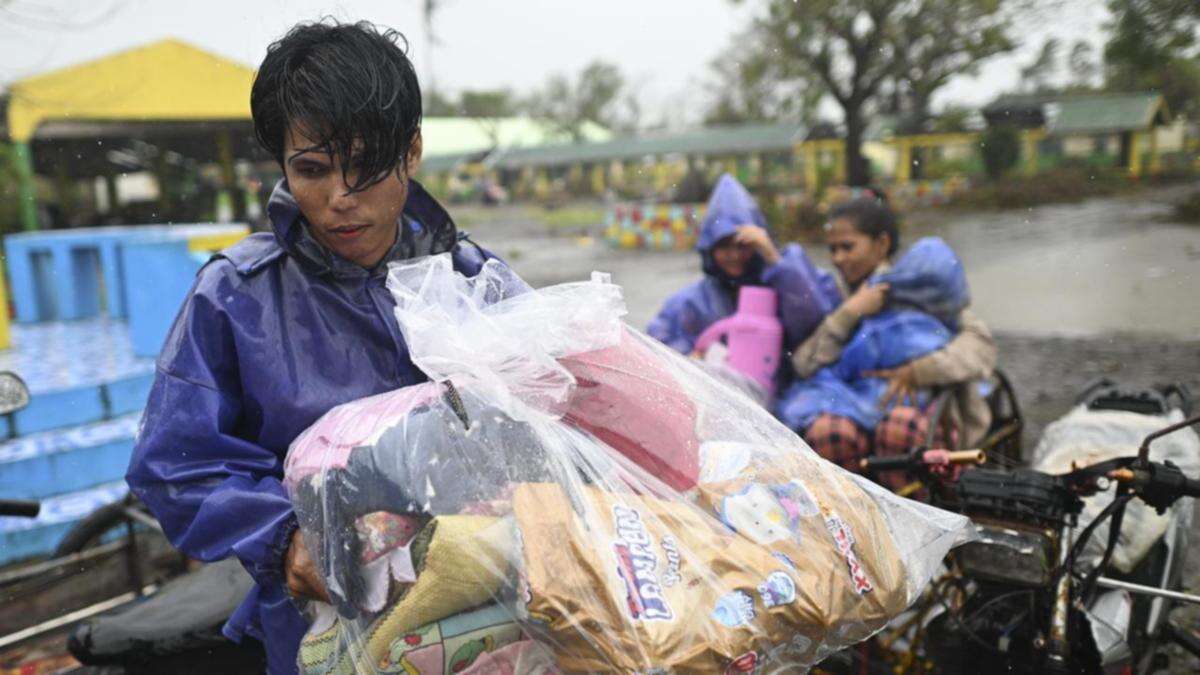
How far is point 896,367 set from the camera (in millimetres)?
3428

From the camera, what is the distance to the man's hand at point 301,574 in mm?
1270

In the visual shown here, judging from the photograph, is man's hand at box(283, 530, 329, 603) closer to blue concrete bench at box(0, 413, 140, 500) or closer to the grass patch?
blue concrete bench at box(0, 413, 140, 500)

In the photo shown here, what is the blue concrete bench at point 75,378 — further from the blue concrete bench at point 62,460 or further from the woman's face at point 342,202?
the woman's face at point 342,202

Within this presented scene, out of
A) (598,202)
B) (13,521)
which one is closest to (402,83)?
(13,521)

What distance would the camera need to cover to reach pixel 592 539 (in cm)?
118

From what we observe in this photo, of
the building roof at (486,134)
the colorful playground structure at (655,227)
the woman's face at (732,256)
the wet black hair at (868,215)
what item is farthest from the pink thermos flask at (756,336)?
the colorful playground structure at (655,227)

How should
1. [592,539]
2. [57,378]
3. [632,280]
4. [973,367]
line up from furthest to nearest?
[632,280] → [57,378] → [973,367] → [592,539]

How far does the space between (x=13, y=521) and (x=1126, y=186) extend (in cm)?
794

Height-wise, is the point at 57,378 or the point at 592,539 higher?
the point at 592,539

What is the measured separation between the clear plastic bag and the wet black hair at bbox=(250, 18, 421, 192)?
0.22 metres

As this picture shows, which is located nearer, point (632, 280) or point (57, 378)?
point (57, 378)

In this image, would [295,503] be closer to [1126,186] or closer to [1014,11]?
[1014,11]

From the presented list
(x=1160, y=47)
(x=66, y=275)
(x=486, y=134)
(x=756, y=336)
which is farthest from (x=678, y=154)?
(x=756, y=336)

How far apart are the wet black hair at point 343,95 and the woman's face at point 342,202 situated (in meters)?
0.02
